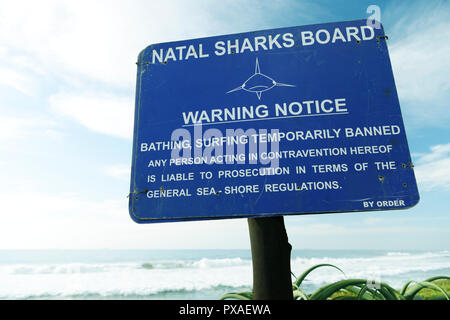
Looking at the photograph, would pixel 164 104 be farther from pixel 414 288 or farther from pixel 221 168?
pixel 414 288

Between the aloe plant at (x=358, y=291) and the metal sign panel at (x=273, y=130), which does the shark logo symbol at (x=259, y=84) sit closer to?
the metal sign panel at (x=273, y=130)

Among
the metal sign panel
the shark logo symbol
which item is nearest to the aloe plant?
the metal sign panel

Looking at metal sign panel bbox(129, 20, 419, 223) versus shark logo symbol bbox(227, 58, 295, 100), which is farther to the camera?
shark logo symbol bbox(227, 58, 295, 100)

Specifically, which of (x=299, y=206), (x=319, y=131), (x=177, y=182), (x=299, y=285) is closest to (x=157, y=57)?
(x=177, y=182)

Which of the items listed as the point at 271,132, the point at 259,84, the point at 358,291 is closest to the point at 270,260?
the point at 271,132

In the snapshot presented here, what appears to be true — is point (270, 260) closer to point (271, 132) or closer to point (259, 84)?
point (271, 132)

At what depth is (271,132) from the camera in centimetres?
152

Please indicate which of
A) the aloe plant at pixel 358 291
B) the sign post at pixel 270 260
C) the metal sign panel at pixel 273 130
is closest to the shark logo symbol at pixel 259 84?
the metal sign panel at pixel 273 130

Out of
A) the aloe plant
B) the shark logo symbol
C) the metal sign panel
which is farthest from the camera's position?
the aloe plant

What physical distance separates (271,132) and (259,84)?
32cm

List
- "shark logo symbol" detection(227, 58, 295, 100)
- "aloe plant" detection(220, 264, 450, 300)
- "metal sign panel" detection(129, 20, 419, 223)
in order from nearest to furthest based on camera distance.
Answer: "metal sign panel" detection(129, 20, 419, 223) → "shark logo symbol" detection(227, 58, 295, 100) → "aloe plant" detection(220, 264, 450, 300)

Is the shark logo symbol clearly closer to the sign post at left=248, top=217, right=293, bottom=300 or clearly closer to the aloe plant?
the sign post at left=248, top=217, right=293, bottom=300

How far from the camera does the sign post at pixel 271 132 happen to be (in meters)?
1.41

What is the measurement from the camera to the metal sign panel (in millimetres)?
1407
